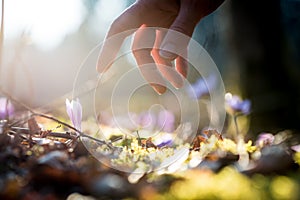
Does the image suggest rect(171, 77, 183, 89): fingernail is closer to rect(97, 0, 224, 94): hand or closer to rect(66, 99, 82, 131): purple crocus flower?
rect(97, 0, 224, 94): hand

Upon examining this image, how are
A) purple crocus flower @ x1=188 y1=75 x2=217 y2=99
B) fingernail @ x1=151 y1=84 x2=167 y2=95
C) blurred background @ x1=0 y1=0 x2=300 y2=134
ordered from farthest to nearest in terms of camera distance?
blurred background @ x1=0 y1=0 x2=300 y2=134 < purple crocus flower @ x1=188 y1=75 x2=217 y2=99 < fingernail @ x1=151 y1=84 x2=167 y2=95

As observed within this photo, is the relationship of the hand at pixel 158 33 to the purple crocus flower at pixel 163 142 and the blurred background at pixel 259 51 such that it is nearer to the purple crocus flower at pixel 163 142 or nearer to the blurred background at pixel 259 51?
the purple crocus flower at pixel 163 142

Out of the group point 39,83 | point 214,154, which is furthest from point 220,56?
point 39,83

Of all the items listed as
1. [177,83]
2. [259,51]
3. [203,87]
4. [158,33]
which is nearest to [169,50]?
[177,83]

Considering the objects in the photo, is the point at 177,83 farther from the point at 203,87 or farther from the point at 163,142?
the point at 203,87

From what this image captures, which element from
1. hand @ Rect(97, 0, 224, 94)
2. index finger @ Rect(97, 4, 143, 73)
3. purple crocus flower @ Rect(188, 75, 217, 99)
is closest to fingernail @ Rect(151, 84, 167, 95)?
hand @ Rect(97, 0, 224, 94)

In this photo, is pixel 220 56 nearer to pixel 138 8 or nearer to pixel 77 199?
pixel 138 8
